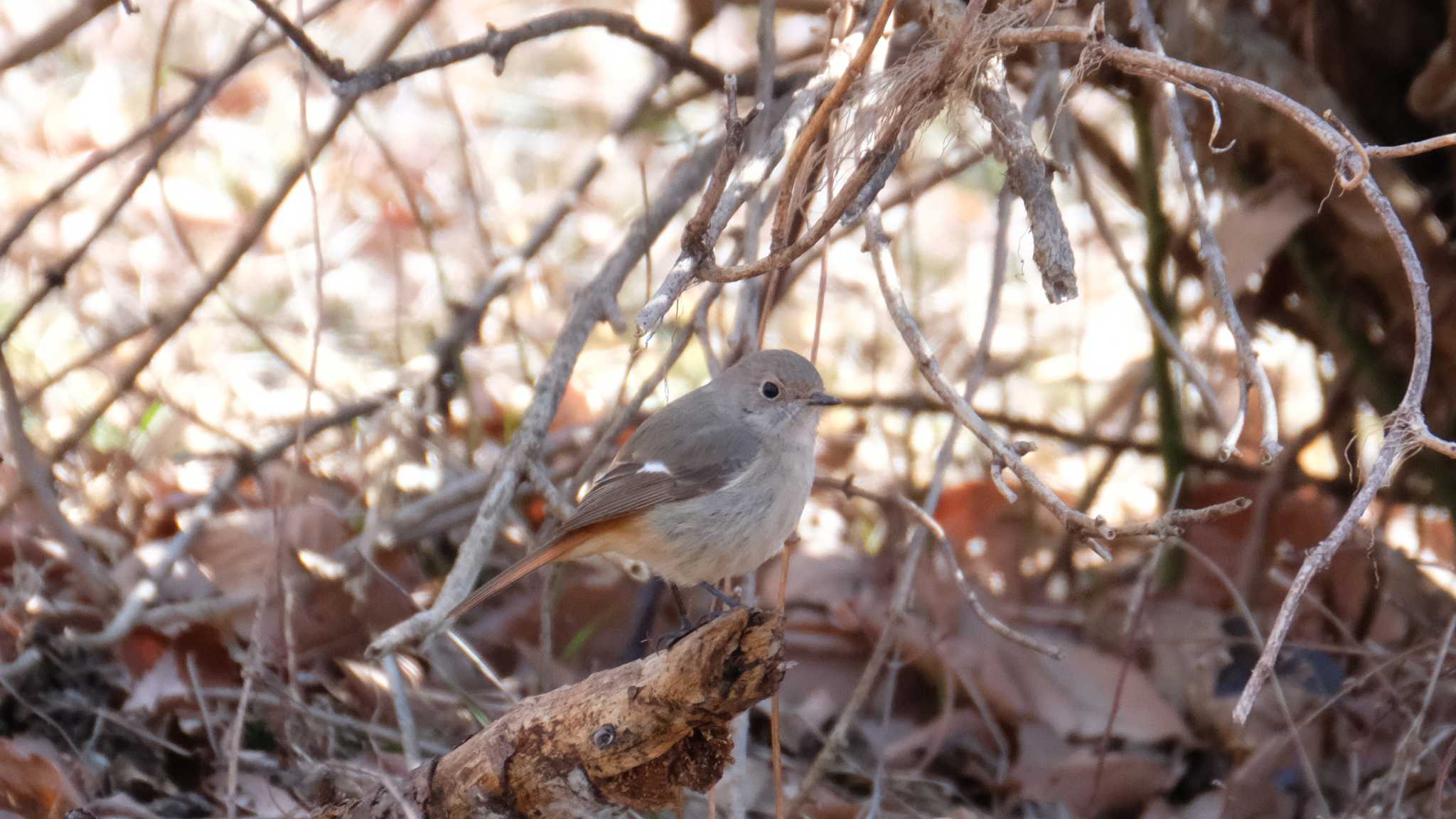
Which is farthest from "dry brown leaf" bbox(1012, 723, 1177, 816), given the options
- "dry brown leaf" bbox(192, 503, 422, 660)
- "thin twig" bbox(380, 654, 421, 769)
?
"dry brown leaf" bbox(192, 503, 422, 660)

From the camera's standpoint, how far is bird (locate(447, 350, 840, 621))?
128 inches

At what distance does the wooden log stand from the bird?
607 millimetres

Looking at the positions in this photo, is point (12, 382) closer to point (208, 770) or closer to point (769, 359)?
point (208, 770)

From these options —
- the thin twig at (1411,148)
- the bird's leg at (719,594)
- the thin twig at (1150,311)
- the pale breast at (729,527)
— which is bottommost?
the bird's leg at (719,594)

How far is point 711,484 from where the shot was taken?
340 centimetres

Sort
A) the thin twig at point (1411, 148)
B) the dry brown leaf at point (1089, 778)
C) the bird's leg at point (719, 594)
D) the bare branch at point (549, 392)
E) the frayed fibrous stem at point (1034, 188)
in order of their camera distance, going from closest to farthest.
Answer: the thin twig at point (1411, 148), the frayed fibrous stem at point (1034, 188), the bare branch at point (549, 392), the bird's leg at point (719, 594), the dry brown leaf at point (1089, 778)

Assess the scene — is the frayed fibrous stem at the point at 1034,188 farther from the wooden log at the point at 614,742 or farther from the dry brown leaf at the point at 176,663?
the dry brown leaf at the point at 176,663

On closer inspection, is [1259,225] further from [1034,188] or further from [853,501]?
[853,501]

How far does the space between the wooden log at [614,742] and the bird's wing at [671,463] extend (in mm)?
849

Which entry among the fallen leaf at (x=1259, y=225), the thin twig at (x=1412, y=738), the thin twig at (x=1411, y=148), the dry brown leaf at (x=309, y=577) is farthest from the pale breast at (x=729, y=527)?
the thin twig at (x=1411, y=148)

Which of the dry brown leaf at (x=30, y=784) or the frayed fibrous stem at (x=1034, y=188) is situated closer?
the frayed fibrous stem at (x=1034, y=188)

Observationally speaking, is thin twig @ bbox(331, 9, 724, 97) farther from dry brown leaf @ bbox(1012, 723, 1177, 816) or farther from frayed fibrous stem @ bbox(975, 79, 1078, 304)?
dry brown leaf @ bbox(1012, 723, 1177, 816)

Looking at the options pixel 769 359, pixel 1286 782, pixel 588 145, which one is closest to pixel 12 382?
pixel 769 359

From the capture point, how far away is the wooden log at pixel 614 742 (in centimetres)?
230
